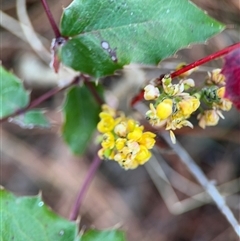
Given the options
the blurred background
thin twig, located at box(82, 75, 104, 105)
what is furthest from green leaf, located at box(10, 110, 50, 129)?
the blurred background

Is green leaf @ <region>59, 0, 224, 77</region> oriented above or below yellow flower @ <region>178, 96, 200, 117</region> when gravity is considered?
above

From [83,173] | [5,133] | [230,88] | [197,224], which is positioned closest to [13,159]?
[5,133]

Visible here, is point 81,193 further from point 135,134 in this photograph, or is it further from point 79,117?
point 135,134

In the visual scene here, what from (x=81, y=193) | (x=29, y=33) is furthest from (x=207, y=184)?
(x=29, y=33)

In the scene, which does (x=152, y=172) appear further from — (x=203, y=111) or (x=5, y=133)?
(x=203, y=111)

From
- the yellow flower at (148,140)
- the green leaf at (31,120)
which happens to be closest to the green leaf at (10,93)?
the green leaf at (31,120)

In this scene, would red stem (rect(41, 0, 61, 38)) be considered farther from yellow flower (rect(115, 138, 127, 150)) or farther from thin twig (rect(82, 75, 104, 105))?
yellow flower (rect(115, 138, 127, 150))

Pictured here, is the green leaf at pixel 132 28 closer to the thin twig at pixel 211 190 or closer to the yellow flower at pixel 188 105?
the yellow flower at pixel 188 105

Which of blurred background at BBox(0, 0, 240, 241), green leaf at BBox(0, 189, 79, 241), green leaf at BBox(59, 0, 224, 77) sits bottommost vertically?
blurred background at BBox(0, 0, 240, 241)
